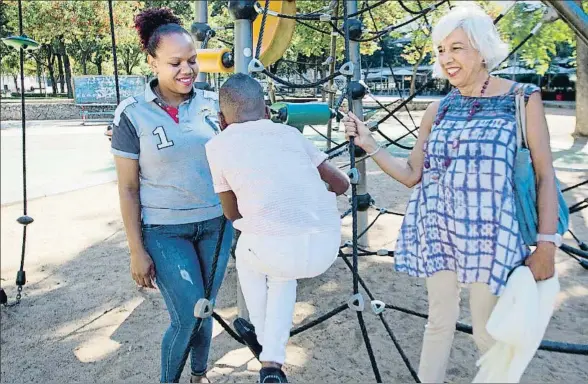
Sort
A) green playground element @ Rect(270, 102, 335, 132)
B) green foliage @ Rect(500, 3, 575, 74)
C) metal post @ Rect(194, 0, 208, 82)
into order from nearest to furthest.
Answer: green playground element @ Rect(270, 102, 335, 132) → metal post @ Rect(194, 0, 208, 82) → green foliage @ Rect(500, 3, 575, 74)

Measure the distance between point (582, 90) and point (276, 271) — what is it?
34.9ft

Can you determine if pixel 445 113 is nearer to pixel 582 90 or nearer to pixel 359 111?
pixel 359 111

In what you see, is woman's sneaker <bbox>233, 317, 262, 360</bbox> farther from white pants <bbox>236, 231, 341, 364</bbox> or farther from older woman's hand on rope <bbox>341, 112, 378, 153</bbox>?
older woman's hand on rope <bbox>341, 112, 378, 153</bbox>

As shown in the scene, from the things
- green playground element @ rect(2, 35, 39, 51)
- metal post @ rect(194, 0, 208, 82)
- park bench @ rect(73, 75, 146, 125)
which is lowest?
park bench @ rect(73, 75, 146, 125)

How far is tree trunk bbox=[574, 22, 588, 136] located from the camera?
997 cm

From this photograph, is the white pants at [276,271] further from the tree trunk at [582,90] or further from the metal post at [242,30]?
the tree trunk at [582,90]

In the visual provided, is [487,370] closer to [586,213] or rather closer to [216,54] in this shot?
[216,54]

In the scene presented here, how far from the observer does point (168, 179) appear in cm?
168

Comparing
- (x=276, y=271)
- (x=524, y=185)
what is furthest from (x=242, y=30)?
(x=524, y=185)

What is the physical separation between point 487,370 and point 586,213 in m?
4.57

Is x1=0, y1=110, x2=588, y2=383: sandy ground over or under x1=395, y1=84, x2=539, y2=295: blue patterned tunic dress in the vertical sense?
under

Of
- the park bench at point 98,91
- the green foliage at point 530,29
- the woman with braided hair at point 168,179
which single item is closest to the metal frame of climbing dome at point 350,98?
the woman with braided hair at point 168,179

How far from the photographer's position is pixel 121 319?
302 centimetres

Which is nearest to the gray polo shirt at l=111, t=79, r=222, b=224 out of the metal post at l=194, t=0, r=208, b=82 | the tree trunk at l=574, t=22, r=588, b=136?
the metal post at l=194, t=0, r=208, b=82
